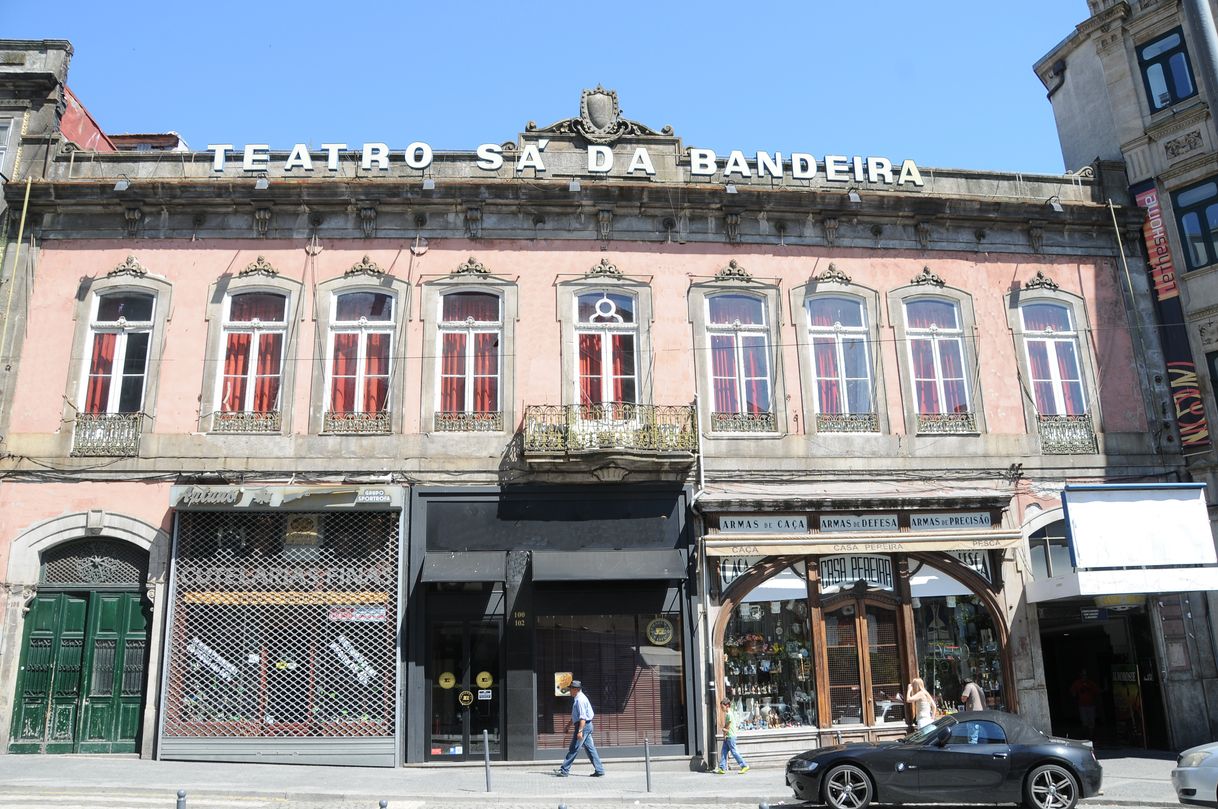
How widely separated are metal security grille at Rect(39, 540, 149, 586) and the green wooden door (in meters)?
0.25

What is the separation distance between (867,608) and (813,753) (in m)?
5.10

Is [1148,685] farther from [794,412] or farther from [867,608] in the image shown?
[794,412]

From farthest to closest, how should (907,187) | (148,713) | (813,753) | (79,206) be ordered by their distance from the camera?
(907,187)
(79,206)
(148,713)
(813,753)

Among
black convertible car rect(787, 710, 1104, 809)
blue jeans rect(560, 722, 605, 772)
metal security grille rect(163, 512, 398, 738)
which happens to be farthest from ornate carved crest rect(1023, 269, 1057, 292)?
metal security grille rect(163, 512, 398, 738)

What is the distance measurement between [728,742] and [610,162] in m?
10.4

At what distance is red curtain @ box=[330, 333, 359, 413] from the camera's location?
16219mm

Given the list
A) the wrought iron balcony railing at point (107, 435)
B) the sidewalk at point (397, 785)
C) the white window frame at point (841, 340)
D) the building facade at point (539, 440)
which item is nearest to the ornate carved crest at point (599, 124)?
the building facade at point (539, 440)

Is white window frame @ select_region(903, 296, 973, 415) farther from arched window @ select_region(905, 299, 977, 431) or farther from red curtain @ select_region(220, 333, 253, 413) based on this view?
red curtain @ select_region(220, 333, 253, 413)

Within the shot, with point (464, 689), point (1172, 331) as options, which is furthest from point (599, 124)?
point (1172, 331)

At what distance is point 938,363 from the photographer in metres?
17.5

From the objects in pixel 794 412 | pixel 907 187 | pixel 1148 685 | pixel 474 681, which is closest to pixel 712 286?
pixel 794 412

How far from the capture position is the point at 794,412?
660 inches

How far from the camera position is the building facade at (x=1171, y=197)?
1644 centimetres

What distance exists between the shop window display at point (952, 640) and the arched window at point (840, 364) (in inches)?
118
